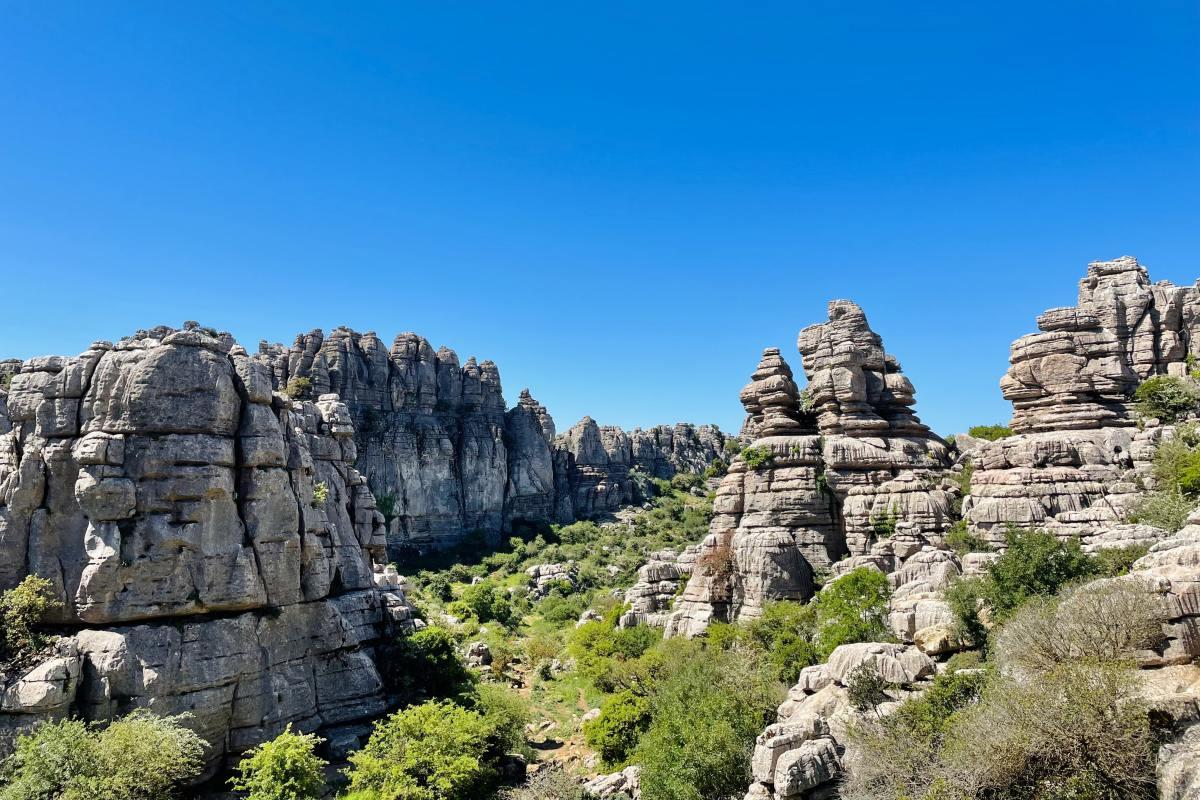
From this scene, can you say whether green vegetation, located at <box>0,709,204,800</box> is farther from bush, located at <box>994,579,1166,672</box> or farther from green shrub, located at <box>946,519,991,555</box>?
green shrub, located at <box>946,519,991,555</box>

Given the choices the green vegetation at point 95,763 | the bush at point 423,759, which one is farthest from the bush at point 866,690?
the green vegetation at point 95,763

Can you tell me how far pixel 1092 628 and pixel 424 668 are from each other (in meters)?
21.2

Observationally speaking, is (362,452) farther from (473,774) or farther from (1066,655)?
(1066,655)

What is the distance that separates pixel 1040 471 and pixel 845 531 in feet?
27.7

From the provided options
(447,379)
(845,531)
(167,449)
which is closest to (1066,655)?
(845,531)

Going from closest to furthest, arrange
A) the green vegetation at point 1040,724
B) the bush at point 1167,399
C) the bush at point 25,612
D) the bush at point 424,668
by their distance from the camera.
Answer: the green vegetation at point 1040,724, the bush at point 25,612, the bush at point 424,668, the bush at point 1167,399

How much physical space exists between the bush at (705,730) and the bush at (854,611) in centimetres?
265

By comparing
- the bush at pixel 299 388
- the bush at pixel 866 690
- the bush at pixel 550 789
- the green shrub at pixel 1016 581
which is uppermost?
the bush at pixel 299 388

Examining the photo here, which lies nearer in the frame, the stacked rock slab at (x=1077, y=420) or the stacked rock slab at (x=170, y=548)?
the stacked rock slab at (x=170, y=548)

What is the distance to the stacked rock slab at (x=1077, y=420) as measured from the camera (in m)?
25.6

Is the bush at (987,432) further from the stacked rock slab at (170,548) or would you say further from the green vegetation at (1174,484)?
the stacked rock slab at (170,548)

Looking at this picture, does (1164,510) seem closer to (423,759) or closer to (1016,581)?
(1016,581)

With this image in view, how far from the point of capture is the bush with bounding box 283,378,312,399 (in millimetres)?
69287

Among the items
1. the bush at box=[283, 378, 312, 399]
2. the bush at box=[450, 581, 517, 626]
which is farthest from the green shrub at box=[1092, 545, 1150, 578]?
the bush at box=[283, 378, 312, 399]
